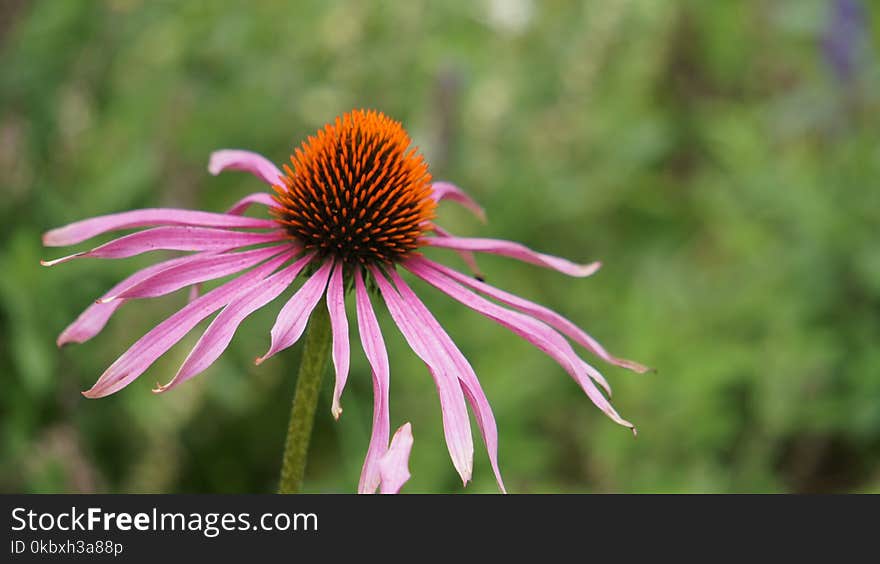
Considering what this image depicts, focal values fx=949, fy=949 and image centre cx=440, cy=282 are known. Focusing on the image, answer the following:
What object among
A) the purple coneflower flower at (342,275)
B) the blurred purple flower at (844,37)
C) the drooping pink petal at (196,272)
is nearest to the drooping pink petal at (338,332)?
the purple coneflower flower at (342,275)

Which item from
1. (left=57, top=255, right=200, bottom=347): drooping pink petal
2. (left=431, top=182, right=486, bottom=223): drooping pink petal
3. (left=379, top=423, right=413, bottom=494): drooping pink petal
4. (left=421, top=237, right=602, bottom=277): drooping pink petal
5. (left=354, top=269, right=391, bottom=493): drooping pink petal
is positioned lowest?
(left=379, top=423, right=413, bottom=494): drooping pink petal

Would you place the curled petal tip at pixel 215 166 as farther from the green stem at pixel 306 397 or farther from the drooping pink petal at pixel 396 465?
the drooping pink petal at pixel 396 465

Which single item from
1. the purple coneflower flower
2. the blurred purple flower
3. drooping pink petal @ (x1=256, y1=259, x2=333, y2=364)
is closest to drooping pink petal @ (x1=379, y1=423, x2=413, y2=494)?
the purple coneflower flower

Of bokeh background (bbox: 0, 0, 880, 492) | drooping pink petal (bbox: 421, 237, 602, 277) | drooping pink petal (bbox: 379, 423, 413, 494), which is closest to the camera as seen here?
drooping pink petal (bbox: 379, 423, 413, 494)

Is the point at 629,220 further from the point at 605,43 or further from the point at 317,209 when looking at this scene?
the point at 317,209

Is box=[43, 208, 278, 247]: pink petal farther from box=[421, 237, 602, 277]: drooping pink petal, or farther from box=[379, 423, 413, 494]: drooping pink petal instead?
box=[379, 423, 413, 494]: drooping pink petal

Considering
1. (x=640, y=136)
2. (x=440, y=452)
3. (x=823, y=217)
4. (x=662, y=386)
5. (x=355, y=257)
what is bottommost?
(x=355, y=257)

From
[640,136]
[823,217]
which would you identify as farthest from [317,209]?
[640,136]
